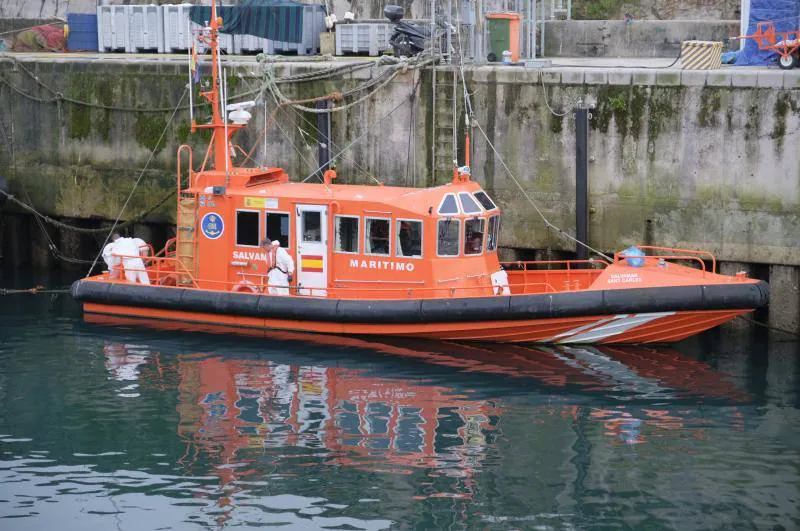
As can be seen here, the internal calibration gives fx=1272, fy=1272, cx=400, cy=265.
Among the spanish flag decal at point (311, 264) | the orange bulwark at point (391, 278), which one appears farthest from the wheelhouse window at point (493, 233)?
the spanish flag decal at point (311, 264)

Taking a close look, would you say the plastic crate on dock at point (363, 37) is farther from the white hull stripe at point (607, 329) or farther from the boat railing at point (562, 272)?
the white hull stripe at point (607, 329)

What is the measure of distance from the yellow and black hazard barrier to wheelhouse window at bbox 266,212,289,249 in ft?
20.7

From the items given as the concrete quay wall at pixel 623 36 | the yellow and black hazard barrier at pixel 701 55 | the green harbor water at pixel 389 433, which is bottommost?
the green harbor water at pixel 389 433

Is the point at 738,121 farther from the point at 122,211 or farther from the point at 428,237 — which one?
the point at 122,211

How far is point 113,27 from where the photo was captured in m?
24.0

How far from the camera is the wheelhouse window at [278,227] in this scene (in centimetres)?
1778

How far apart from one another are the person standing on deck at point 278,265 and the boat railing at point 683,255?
4.51 m

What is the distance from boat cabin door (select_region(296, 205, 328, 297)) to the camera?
17.6 meters

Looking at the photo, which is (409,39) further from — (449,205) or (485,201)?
(449,205)

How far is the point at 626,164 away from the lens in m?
18.2

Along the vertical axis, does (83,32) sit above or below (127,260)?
above

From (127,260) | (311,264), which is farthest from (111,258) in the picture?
(311,264)

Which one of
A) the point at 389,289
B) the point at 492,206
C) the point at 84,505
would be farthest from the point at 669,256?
the point at 84,505

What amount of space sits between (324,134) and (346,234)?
3163 millimetres
